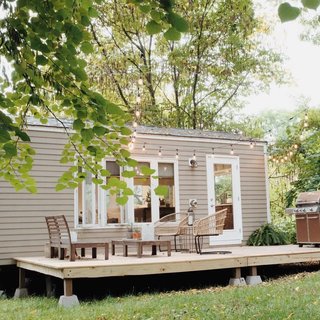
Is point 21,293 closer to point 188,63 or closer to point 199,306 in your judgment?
point 199,306

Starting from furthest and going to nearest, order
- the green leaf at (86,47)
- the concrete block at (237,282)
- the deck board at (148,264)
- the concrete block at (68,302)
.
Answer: the concrete block at (237,282), the deck board at (148,264), the concrete block at (68,302), the green leaf at (86,47)

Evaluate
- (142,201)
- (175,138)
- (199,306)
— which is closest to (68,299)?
(199,306)

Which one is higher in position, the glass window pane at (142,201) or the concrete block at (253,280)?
the glass window pane at (142,201)

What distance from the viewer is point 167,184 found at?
32.2ft

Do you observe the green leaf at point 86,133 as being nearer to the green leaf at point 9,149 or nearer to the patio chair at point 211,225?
the green leaf at point 9,149

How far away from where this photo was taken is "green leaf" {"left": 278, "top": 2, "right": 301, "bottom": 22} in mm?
1883

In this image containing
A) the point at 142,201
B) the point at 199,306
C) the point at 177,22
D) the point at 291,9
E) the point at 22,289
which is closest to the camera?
the point at 291,9

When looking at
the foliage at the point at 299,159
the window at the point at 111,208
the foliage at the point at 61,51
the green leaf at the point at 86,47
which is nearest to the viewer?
the foliage at the point at 61,51

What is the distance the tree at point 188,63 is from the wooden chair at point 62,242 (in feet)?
31.0

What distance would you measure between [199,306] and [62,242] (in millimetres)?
2642

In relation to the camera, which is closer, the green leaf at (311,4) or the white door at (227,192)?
the green leaf at (311,4)

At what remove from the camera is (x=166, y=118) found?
61.0 feet

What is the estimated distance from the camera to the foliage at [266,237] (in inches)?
415

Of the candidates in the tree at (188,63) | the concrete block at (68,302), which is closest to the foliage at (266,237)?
the concrete block at (68,302)
